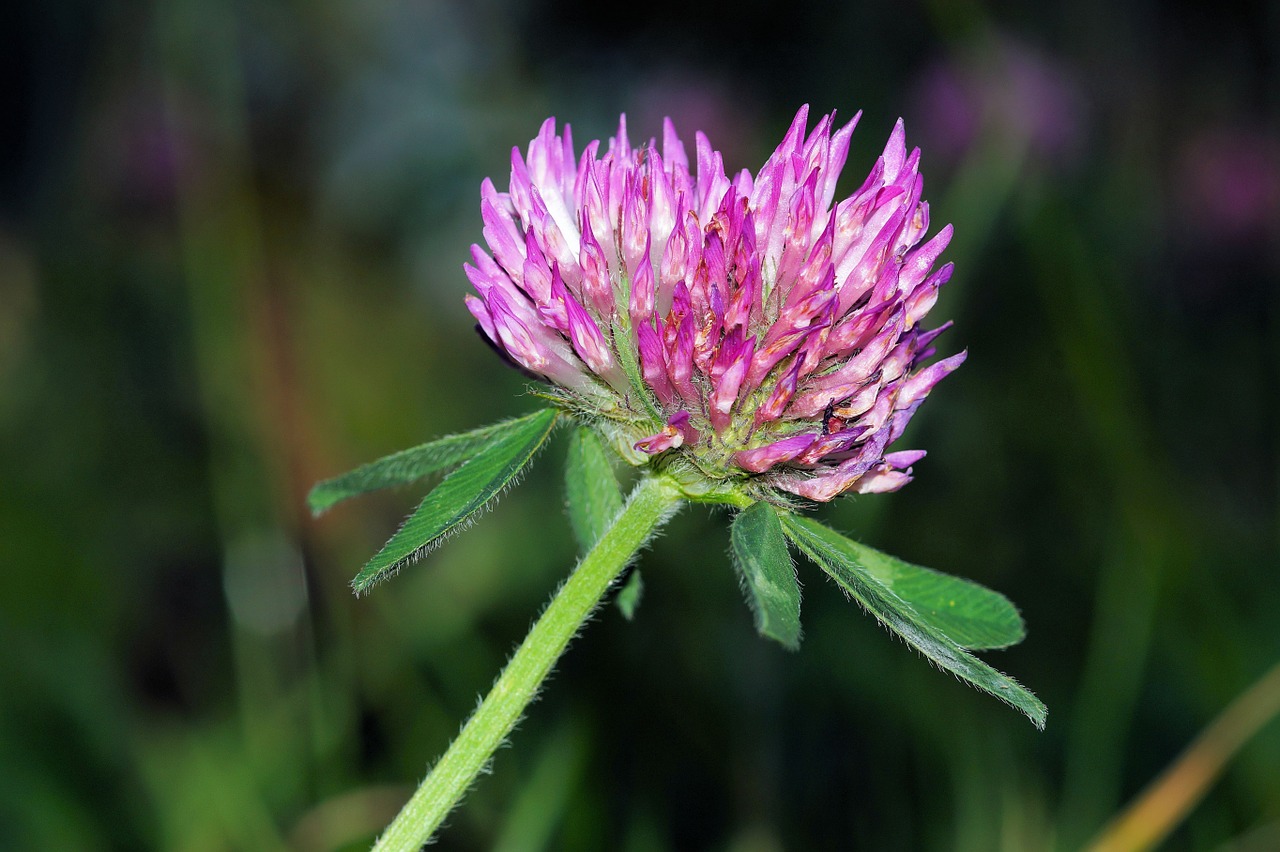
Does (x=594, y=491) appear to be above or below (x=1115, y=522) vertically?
above

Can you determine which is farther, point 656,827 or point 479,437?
point 656,827

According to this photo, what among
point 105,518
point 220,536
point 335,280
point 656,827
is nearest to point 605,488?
point 656,827

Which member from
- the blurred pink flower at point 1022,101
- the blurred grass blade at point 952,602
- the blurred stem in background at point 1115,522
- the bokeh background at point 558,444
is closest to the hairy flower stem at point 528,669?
the bokeh background at point 558,444

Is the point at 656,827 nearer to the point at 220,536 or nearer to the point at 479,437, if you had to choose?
the point at 479,437

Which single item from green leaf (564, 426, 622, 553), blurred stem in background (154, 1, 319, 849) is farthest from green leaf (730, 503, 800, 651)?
blurred stem in background (154, 1, 319, 849)

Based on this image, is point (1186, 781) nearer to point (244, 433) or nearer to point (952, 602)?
point (952, 602)

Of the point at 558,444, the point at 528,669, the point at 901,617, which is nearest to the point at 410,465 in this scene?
the point at 528,669

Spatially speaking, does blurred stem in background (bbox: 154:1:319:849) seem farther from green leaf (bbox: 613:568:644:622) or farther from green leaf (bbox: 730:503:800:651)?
green leaf (bbox: 730:503:800:651)
